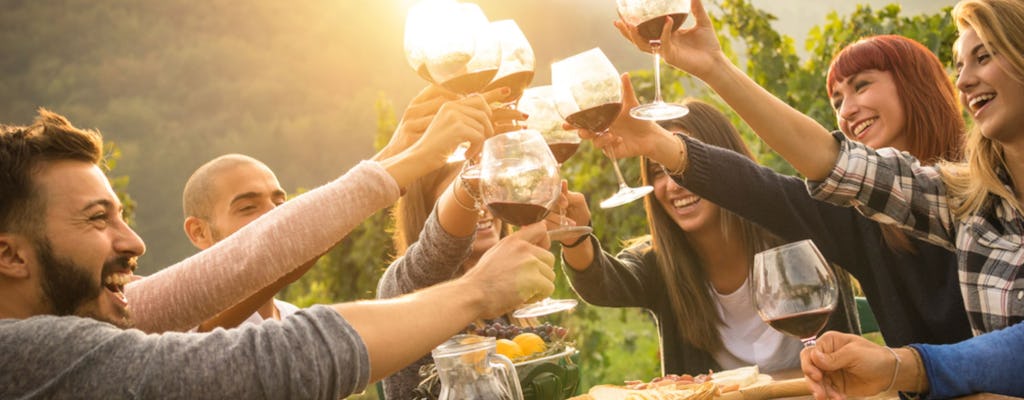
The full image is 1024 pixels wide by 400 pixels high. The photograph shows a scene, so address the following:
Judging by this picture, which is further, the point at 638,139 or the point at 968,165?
the point at 638,139

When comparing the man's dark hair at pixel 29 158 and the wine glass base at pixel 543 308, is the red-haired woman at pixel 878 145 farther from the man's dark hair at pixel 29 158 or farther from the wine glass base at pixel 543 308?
the man's dark hair at pixel 29 158

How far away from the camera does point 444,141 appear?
5.59 feet

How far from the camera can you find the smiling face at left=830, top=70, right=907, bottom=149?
8.67ft

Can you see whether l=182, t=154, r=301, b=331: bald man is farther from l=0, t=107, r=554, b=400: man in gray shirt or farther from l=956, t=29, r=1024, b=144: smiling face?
l=956, t=29, r=1024, b=144: smiling face

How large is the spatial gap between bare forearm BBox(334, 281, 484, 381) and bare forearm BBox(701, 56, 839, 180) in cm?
90

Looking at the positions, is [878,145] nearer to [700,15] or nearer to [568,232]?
[700,15]

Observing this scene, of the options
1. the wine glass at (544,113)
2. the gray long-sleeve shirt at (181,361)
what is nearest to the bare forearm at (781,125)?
the wine glass at (544,113)

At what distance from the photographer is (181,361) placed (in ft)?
3.78

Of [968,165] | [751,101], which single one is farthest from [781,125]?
[968,165]

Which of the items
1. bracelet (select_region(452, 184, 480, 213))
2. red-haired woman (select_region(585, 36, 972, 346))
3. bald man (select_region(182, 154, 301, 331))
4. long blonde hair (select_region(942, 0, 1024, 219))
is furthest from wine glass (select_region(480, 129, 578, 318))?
bald man (select_region(182, 154, 301, 331))

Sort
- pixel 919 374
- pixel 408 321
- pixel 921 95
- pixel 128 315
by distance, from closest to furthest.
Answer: pixel 408 321 → pixel 128 315 → pixel 919 374 → pixel 921 95

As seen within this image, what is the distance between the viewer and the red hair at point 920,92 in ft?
8.57

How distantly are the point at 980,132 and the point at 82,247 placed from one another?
182 centimetres

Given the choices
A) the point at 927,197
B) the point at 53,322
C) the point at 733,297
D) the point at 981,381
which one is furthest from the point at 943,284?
the point at 53,322
